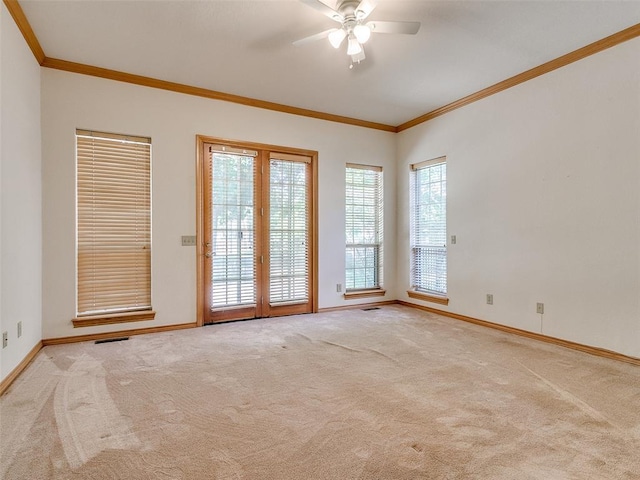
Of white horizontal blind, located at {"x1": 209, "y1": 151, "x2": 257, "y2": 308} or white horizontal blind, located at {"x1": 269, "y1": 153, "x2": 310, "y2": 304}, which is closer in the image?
white horizontal blind, located at {"x1": 209, "y1": 151, "x2": 257, "y2": 308}

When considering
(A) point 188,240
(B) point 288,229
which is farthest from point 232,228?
(B) point 288,229

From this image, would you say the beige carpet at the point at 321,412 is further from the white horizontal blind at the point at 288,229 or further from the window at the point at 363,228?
the window at the point at 363,228

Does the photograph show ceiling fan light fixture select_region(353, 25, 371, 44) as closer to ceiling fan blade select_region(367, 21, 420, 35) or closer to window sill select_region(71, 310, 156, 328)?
ceiling fan blade select_region(367, 21, 420, 35)

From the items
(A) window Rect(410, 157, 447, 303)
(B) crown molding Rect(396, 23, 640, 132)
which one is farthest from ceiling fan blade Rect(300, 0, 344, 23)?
(A) window Rect(410, 157, 447, 303)

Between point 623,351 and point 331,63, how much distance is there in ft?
12.7

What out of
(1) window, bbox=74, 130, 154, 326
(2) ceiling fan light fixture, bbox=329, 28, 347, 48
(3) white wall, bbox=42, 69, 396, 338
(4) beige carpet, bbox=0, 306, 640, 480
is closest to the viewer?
(4) beige carpet, bbox=0, 306, 640, 480

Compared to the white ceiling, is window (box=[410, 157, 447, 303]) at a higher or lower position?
lower

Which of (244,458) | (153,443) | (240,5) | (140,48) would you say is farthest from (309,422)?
(140,48)

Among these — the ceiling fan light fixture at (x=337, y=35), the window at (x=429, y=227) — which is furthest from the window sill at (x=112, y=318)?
the window at (x=429, y=227)

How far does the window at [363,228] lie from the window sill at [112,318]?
278 centimetres

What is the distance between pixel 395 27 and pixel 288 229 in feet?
9.36

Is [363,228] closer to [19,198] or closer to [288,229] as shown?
[288,229]

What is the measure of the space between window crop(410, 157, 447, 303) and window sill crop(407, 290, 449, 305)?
0.07 ft

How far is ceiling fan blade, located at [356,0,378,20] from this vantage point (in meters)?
2.41
